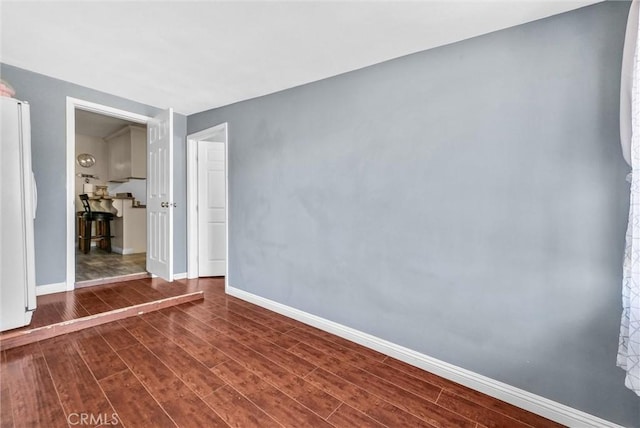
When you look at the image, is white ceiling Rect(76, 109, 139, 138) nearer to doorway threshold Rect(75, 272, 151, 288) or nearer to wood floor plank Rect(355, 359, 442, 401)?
doorway threshold Rect(75, 272, 151, 288)

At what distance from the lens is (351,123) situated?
2334 mm

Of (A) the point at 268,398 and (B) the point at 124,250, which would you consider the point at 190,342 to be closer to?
(A) the point at 268,398

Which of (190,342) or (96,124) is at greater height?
(96,124)

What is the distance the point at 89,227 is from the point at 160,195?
9.80ft

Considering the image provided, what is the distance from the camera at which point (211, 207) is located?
4.02 m

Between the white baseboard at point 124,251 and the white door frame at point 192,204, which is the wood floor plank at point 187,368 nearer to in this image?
the white door frame at point 192,204

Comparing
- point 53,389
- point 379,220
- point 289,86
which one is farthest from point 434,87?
point 53,389

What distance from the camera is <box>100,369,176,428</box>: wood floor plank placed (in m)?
1.40

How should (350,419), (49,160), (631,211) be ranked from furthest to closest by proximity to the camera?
(49,160), (350,419), (631,211)

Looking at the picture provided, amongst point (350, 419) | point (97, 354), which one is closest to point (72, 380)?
point (97, 354)

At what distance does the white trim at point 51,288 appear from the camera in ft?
9.25

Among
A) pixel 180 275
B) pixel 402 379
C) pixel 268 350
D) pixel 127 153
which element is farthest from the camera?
pixel 127 153

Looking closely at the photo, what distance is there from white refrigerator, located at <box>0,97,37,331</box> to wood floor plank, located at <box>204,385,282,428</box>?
1.80 meters

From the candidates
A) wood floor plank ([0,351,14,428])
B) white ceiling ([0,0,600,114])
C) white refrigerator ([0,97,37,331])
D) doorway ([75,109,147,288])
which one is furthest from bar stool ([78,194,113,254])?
wood floor plank ([0,351,14,428])
